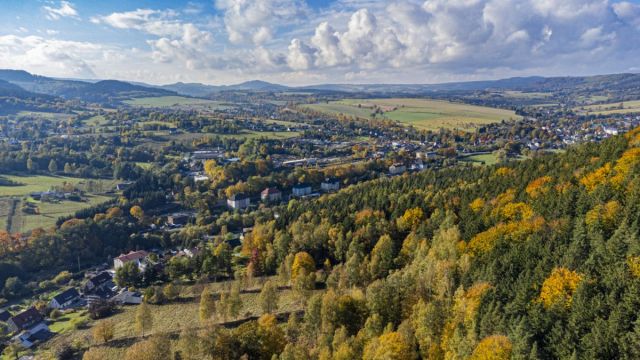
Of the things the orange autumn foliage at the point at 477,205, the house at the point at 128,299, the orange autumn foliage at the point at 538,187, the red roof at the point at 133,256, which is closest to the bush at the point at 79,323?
the house at the point at 128,299

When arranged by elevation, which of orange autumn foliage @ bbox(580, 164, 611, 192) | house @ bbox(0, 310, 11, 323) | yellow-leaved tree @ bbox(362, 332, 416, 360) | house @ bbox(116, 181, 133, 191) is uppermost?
orange autumn foliage @ bbox(580, 164, 611, 192)

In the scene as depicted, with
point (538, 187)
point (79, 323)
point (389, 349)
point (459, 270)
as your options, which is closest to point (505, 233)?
point (459, 270)

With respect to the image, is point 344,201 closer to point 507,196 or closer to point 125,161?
point 507,196

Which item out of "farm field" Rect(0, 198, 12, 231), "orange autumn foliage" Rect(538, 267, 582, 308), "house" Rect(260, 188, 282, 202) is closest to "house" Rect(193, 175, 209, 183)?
"house" Rect(260, 188, 282, 202)

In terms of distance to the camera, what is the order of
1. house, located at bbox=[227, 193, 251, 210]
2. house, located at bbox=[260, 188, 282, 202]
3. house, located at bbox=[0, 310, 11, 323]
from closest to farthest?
1. house, located at bbox=[0, 310, 11, 323]
2. house, located at bbox=[227, 193, 251, 210]
3. house, located at bbox=[260, 188, 282, 202]

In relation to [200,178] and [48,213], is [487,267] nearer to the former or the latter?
[48,213]

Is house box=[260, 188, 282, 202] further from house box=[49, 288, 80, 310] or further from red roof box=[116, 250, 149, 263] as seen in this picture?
house box=[49, 288, 80, 310]
